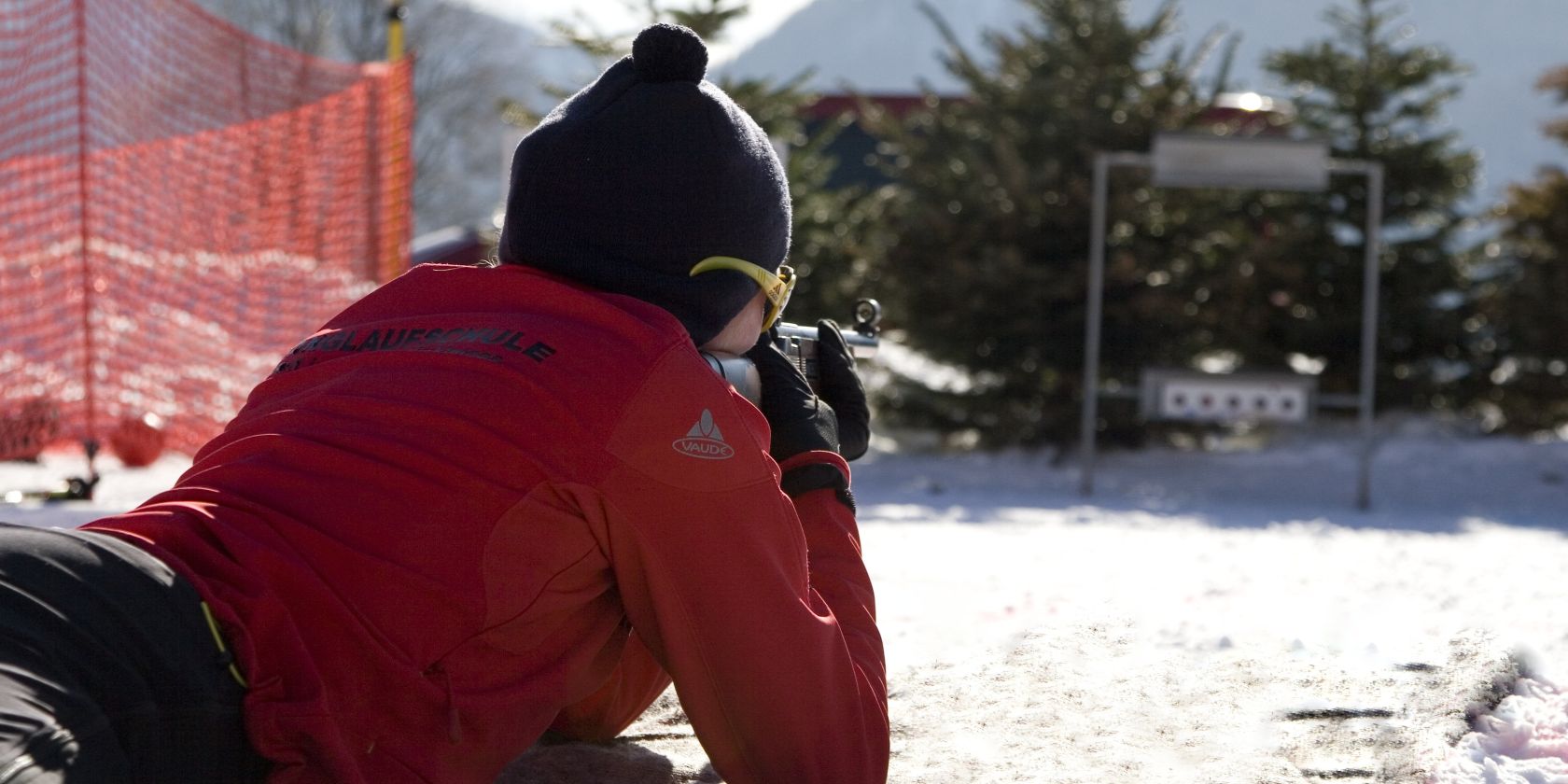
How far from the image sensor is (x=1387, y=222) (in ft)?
26.0

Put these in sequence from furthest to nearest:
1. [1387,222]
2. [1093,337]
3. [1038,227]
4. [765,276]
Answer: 1. [1387,222]
2. [1038,227]
3. [1093,337]
4. [765,276]

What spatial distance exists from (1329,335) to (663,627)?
22.7 ft

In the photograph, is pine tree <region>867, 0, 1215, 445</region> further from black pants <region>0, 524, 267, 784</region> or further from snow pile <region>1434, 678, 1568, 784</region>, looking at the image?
black pants <region>0, 524, 267, 784</region>

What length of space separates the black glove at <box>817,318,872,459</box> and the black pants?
3.20 feet

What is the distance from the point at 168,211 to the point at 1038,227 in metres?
4.25

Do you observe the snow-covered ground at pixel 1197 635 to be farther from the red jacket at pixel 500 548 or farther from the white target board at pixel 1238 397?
the red jacket at pixel 500 548

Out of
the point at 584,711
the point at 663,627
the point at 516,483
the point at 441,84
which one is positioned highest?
the point at 441,84

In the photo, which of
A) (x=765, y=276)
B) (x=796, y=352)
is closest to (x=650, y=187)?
(x=765, y=276)

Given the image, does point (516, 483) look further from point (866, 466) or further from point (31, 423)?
point (866, 466)

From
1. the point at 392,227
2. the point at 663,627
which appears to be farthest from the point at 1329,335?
the point at 663,627

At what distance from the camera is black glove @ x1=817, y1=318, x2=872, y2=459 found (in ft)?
6.77

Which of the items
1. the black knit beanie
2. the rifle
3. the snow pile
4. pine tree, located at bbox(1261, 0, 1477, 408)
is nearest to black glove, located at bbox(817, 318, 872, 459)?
the rifle

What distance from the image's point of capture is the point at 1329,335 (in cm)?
767

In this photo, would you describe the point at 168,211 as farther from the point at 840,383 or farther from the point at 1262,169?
the point at 840,383
